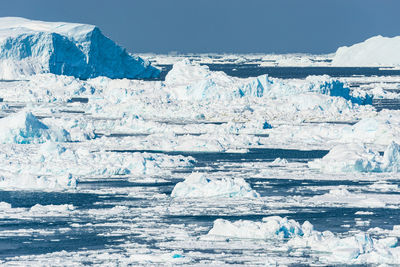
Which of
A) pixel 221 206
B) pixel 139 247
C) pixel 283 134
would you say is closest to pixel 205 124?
pixel 283 134

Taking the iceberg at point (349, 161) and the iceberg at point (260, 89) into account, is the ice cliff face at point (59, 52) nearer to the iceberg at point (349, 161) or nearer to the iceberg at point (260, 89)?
the iceberg at point (260, 89)

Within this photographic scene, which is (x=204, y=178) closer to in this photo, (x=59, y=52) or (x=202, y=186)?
(x=202, y=186)

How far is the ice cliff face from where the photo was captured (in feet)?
188

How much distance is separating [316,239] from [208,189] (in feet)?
17.6

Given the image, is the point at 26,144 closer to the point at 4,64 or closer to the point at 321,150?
the point at 321,150

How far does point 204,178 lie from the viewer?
874 inches

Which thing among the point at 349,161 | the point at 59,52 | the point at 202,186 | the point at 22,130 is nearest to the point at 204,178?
the point at 202,186

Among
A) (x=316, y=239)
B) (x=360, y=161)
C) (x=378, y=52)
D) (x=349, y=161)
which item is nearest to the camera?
(x=316, y=239)

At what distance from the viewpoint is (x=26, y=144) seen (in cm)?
3086

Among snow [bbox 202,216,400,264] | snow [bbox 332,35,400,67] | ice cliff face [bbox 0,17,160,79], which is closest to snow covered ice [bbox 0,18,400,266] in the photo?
snow [bbox 202,216,400,264]

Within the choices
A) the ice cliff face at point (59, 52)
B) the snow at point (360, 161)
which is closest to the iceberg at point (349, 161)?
the snow at point (360, 161)

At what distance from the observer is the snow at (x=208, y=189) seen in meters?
22.1

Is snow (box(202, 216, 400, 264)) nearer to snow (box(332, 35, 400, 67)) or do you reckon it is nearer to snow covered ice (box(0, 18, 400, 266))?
snow covered ice (box(0, 18, 400, 266))

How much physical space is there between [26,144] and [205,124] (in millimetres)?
7875
